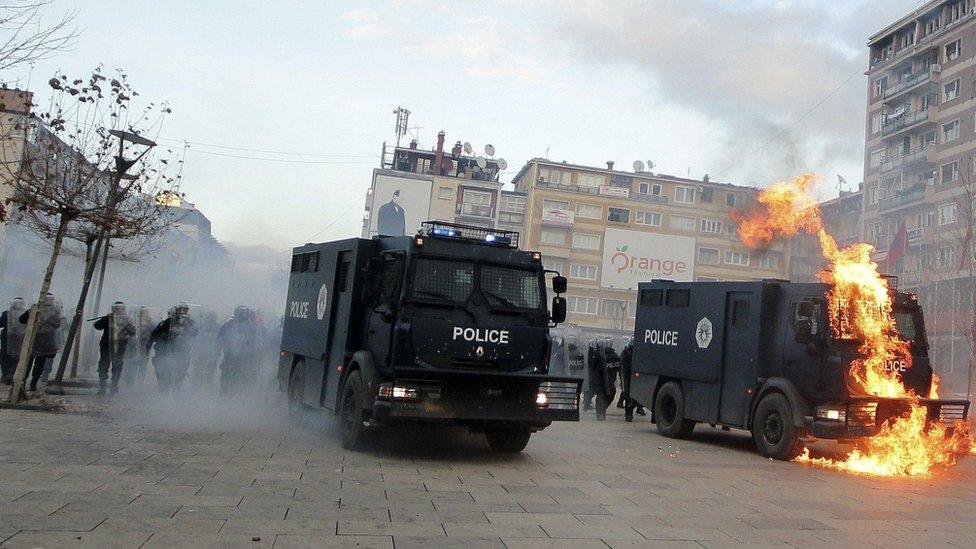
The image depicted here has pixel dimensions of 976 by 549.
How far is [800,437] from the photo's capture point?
36.9 feet

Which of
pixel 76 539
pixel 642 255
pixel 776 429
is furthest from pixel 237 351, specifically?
pixel 642 255

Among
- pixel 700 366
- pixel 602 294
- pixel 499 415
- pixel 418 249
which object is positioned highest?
pixel 602 294

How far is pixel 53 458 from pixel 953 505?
10226mm

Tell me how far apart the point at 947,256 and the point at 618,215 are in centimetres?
3829

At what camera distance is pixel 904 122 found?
46.8m

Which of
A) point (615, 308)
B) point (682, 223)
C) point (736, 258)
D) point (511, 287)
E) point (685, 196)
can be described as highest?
point (685, 196)

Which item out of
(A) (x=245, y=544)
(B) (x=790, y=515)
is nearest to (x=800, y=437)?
(B) (x=790, y=515)

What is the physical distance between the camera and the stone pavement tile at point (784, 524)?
7037 mm

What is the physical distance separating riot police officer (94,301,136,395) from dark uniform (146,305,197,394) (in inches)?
22.3

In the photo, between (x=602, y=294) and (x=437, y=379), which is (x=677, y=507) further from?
(x=602, y=294)

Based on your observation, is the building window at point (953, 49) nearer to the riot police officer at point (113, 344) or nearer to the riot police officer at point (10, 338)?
the riot police officer at point (113, 344)

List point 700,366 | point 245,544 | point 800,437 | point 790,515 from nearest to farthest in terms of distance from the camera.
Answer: point 245,544
point 790,515
point 800,437
point 700,366

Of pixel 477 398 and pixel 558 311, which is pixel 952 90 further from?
pixel 477 398

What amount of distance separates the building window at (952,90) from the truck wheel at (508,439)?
4437 cm
